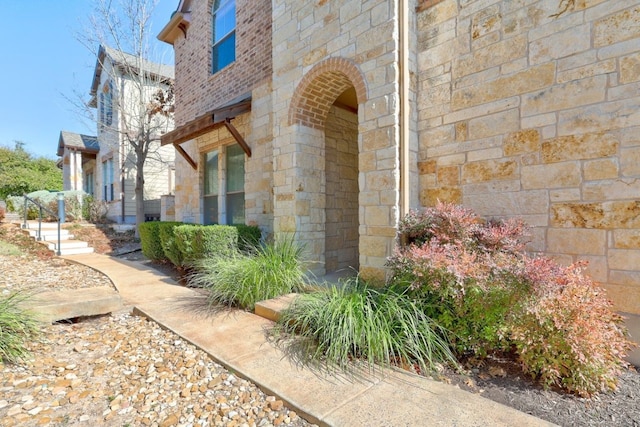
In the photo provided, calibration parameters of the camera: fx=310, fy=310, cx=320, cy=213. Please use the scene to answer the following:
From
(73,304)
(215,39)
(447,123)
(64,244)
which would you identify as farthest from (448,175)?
(64,244)

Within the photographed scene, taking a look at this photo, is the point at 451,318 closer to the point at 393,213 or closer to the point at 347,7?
the point at 393,213

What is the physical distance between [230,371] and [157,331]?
1323 mm

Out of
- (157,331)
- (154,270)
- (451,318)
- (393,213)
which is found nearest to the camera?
(451,318)

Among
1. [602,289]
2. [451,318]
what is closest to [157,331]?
[451,318]

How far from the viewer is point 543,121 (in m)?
3.25

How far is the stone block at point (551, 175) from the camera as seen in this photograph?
3.09m

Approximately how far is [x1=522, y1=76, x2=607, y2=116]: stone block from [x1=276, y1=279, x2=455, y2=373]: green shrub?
96.5 inches

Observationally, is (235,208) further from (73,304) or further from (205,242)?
(73,304)

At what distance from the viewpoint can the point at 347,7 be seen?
4.37 m

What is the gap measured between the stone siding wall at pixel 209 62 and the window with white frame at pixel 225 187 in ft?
4.48

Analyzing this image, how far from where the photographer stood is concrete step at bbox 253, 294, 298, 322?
3553mm

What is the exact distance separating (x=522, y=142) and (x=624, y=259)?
1.44m

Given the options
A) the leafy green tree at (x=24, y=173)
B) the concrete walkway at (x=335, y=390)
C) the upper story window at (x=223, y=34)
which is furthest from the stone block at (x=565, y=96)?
the leafy green tree at (x=24, y=173)

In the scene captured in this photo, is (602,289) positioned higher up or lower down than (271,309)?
higher up
